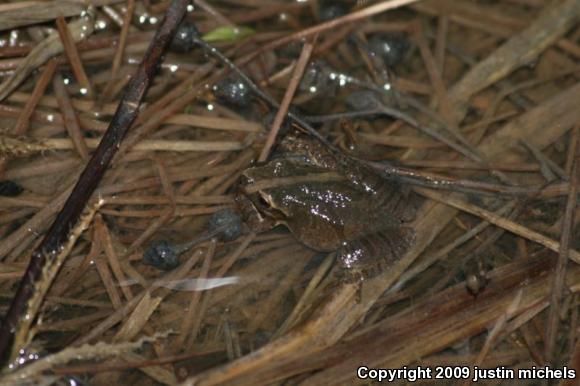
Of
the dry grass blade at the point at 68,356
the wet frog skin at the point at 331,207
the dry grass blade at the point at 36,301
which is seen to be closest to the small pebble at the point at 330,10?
the wet frog skin at the point at 331,207

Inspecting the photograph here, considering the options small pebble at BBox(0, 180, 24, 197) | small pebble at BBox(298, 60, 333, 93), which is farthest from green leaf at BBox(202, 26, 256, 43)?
small pebble at BBox(0, 180, 24, 197)

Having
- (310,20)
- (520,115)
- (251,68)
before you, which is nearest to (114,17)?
(251,68)

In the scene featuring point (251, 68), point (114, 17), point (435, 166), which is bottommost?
point (435, 166)

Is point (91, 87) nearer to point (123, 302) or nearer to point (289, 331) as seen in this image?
point (123, 302)

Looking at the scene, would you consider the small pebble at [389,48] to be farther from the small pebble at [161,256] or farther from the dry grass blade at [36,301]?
the dry grass blade at [36,301]

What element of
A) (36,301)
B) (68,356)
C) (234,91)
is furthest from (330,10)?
(68,356)

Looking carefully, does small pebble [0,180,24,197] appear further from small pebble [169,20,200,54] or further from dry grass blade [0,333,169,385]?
small pebble [169,20,200,54]
